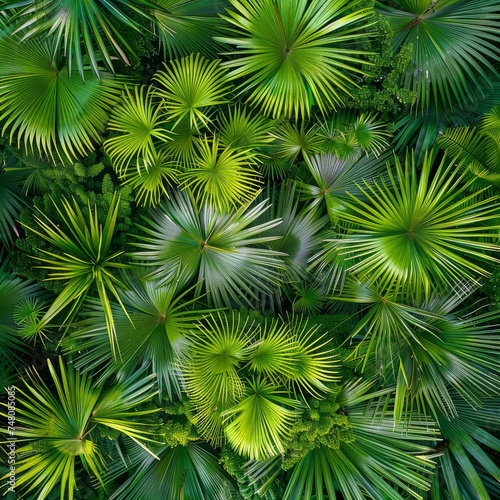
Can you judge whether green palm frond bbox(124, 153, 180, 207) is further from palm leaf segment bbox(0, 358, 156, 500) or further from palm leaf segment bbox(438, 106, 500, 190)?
palm leaf segment bbox(438, 106, 500, 190)

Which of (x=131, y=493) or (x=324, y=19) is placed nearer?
(x=324, y=19)

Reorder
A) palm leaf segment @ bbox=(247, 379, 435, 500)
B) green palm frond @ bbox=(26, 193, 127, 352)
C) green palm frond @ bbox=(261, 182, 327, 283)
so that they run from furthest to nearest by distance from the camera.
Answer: green palm frond @ bbox=(261, 182, 327, 283) < palm leaf segment @ bbox=(247, 379, 435, 500) < green palm frond @ bbox=(26, 193, 127, 352)

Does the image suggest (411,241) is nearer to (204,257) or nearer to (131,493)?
(204,257)

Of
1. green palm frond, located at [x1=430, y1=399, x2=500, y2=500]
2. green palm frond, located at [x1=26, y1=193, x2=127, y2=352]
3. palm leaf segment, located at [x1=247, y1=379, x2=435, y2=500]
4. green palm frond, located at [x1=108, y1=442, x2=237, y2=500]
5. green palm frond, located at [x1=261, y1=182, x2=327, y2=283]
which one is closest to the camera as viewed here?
green palm frond, located at [x1=26, y1=193, x2=127, y2=352]

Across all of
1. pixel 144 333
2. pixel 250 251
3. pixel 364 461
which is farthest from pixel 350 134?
pixel 364 461

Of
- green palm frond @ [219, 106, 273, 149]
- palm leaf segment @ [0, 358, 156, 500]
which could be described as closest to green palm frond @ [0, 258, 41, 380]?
palm leaf segment @ [0, 358, 156, 500]

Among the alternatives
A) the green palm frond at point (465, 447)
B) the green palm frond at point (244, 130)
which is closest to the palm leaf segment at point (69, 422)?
the green palm frond at point (244, 130)

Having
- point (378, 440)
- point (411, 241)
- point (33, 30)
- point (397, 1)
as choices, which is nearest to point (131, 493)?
point (378, 440)

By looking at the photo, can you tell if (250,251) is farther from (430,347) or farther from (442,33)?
(442,33)
